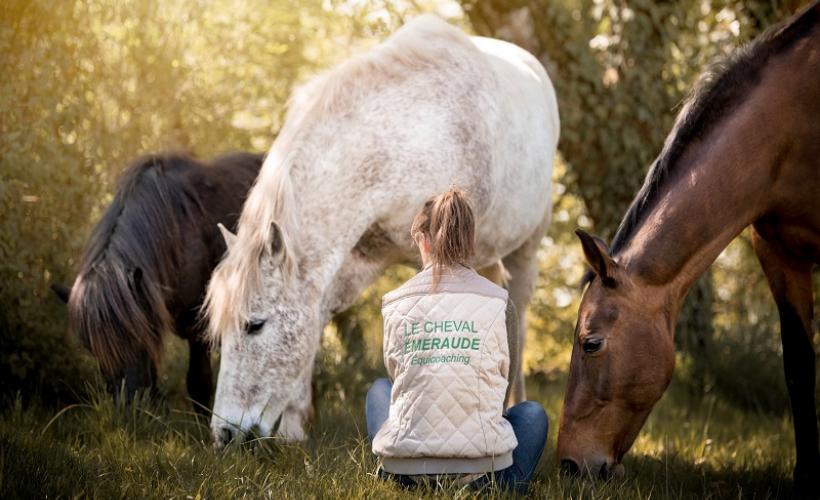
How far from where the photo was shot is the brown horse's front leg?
5.31 meters

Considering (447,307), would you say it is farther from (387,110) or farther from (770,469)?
(770,469)

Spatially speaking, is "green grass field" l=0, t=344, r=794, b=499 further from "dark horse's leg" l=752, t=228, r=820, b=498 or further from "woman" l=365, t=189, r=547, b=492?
"dark horse's leg" l=752, t=228, r=820, b=498

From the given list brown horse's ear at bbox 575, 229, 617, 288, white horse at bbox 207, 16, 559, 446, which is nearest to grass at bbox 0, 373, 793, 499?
white horse at bbox 207, 16, 559, 446

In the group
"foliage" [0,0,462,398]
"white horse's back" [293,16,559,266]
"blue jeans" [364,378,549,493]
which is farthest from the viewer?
"foliage" [0,0,462,398]

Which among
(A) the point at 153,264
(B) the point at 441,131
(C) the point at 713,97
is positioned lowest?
(A) the point at 153,264

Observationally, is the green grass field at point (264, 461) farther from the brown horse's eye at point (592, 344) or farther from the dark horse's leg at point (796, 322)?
the brown horse's eye at point (592, 344)

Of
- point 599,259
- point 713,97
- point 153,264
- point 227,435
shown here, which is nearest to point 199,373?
point 153,264

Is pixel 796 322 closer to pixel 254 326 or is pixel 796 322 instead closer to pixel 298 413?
pixel 298 413

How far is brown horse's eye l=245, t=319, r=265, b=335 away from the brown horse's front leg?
1.22 m

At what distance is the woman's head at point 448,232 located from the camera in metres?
3.36

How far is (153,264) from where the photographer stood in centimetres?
A: 485

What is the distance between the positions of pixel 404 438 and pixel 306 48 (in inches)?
328

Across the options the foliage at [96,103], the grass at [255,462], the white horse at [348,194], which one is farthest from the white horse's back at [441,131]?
the foliage at [96,103]

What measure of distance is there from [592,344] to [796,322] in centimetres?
139
